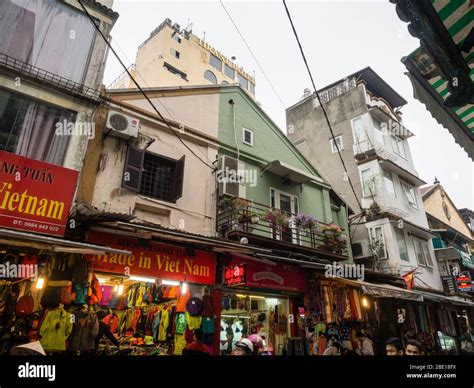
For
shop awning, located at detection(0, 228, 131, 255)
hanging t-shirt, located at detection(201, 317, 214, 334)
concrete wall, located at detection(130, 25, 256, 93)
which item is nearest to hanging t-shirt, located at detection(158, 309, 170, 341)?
hanging t-shirt, located at detection(201, 317, 214, 334)

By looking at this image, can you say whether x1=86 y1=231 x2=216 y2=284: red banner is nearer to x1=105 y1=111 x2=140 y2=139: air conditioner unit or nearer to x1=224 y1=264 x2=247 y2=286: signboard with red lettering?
x1=224 y1=264 x2=247 y2=286: signboard with red lettering

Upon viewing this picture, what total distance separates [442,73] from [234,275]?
7.97 m

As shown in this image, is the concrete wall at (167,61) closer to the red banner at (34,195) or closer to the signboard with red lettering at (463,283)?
the red banner at (34,195)

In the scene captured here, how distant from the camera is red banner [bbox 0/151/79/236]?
682 centimetres

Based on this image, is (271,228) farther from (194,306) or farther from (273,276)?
(194,306)

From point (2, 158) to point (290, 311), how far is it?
11.2 meters

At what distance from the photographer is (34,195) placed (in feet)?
23.6

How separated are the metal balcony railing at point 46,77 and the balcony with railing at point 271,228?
6020 mm

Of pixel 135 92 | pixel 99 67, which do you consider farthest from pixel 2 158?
pixel 135 92

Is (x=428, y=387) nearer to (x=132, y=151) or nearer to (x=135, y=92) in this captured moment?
(x=132, y=151)

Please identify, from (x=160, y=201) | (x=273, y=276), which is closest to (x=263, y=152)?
(x=273, y=276)

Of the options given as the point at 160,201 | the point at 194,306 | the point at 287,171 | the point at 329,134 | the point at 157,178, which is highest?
the point at 329,134

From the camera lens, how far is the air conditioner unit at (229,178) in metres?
12.2

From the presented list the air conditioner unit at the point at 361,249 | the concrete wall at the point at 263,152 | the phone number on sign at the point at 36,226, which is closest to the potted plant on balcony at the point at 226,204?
the concrete wall at the point at 263,152
